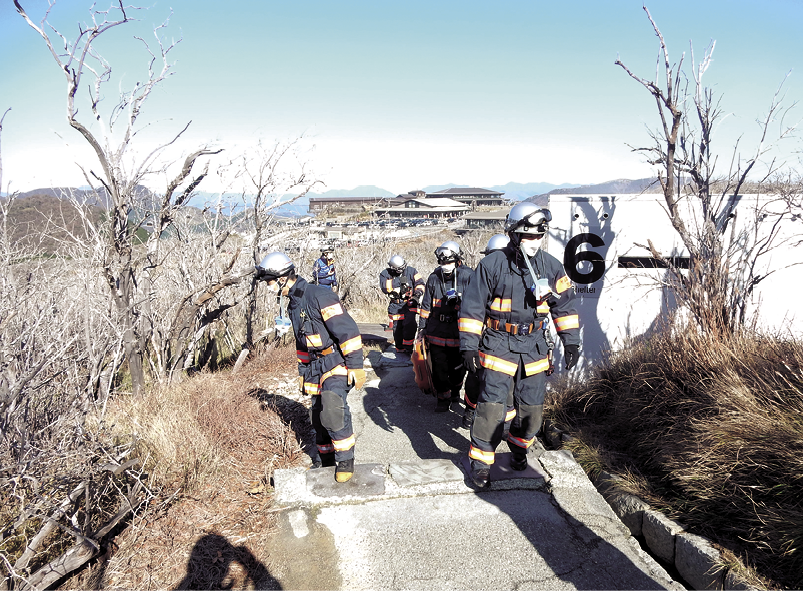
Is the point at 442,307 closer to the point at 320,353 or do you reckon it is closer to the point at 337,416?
the point at 320,353

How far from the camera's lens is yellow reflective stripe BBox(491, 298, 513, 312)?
394cm

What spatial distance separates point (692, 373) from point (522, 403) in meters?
1.42

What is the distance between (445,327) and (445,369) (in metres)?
0.48

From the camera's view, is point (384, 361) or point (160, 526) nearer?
point (160, 526)

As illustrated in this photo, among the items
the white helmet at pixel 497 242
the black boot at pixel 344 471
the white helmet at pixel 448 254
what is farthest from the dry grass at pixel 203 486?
the white helmet at pixel 497 242

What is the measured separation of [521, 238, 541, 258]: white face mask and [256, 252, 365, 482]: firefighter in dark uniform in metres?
1.45

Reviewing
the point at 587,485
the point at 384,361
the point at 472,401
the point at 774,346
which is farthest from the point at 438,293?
the point at 774,346

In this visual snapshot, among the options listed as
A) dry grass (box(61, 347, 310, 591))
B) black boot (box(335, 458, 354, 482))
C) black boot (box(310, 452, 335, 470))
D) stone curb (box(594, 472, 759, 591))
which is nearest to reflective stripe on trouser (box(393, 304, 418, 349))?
dry grass (box(61, 347, 310, 591))

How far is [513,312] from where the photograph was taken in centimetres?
394

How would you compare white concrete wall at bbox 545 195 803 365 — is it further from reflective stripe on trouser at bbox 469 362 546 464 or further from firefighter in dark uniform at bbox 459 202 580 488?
reflective stripe on trouser at bbox 469 362 546 464

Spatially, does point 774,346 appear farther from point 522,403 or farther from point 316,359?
point 316,359

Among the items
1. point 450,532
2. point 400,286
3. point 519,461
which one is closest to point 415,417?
point 519,461

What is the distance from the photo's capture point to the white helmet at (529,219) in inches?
150

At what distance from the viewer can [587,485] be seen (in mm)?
3914
